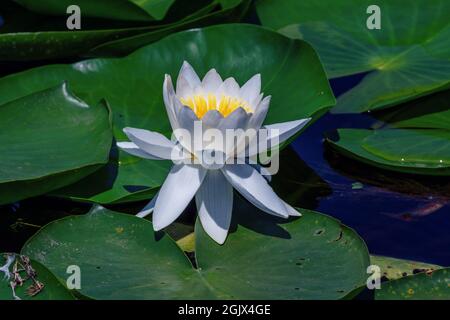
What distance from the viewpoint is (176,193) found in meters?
2.10

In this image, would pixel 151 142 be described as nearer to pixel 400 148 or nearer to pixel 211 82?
pixel 211 82

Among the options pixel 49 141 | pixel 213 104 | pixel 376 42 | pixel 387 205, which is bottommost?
pixel 387 205

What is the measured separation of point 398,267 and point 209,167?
0.62 meters

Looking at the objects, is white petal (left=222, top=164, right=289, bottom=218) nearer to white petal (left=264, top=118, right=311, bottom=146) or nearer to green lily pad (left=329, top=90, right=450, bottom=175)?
white petal (left=264, top=118, right=311, bottom=146)

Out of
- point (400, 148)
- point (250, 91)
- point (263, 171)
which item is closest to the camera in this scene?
point (250, 91)

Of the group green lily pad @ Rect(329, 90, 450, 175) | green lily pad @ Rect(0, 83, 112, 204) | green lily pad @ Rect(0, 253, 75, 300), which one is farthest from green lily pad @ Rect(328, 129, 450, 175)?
green lily pad @ Rect(0, 253, 75, 300)

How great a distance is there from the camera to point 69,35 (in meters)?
2.89

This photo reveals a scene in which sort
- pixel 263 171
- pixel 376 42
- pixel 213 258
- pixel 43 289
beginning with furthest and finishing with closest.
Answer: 1. pixel 376 42
2. pixel 263 171
3. pixel 213 258
4. pixel 43 289

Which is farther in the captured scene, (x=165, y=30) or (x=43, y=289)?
(x=165, y=30)

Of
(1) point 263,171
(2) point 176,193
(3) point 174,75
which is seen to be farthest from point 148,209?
(3) point 174,75

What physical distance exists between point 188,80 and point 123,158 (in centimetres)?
38

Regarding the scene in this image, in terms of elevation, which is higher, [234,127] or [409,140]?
[234,127]

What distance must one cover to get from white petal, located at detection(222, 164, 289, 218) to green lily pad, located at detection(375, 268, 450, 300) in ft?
1.10
